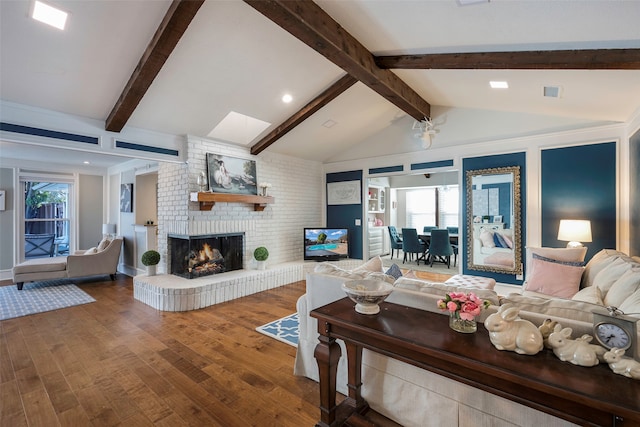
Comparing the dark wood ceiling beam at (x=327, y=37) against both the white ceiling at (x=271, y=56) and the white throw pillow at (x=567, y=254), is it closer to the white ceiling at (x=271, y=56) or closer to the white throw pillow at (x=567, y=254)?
the white ceiling at (x=271, y=56)

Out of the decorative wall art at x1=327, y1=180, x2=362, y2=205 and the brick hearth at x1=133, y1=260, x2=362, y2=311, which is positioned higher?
the decorative wall art at x1=327, y1=180, x2=362, y2=205

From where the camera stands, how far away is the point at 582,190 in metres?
4.01

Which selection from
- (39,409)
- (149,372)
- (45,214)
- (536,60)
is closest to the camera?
(39,409)

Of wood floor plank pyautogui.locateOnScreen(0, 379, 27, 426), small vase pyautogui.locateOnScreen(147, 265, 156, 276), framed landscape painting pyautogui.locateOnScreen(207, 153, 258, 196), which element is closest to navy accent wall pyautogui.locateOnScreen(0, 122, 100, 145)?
framed landscape painting pyautogui.locateOnScreen(207, 153, 258, 196)

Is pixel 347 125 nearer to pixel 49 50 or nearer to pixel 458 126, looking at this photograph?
pixel 458 126

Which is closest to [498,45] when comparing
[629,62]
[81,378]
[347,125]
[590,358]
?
[629,62]

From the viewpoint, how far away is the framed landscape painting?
186 inches

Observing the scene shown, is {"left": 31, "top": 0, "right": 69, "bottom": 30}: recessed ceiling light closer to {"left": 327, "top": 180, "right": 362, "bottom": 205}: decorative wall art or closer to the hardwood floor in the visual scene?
the hardwood floor

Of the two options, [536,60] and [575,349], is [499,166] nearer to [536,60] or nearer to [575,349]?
[536,60]

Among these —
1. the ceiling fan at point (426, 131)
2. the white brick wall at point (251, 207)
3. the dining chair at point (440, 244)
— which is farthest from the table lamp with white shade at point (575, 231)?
the white brick wall at point (251, 207)

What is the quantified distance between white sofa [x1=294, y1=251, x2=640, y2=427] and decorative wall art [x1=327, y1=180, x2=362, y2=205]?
4351 millimetres

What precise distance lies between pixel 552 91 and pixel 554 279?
7.05 ft

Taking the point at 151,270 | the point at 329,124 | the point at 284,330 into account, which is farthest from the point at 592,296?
the point at 151,270

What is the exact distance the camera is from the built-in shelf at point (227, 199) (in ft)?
14.3
